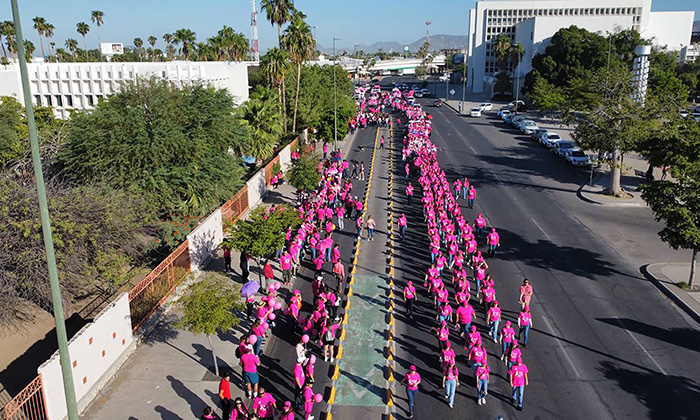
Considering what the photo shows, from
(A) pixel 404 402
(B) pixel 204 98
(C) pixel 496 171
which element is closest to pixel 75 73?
(B) pixel 204 98

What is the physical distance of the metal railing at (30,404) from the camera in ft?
35.2

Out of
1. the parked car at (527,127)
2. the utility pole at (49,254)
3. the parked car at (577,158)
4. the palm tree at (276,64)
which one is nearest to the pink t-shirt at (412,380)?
the utility pole at (49,254)

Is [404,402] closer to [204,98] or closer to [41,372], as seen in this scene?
[41,372]

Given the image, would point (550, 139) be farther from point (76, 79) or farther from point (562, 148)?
→ point (76, 79)

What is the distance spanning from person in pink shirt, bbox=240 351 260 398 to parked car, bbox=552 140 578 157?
36.2 m

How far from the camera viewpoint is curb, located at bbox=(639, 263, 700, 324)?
56.6 feet

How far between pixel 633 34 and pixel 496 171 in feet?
169

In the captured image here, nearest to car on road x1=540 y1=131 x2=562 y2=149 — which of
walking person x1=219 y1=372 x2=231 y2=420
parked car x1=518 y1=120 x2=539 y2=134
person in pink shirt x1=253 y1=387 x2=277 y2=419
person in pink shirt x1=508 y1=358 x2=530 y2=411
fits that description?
parked car x1=518 y1=120 x2=539 y2=134

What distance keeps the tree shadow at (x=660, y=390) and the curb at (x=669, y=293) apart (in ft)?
13.5

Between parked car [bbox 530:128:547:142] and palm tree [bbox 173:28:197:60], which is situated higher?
palm tree [bbox 173:28:197:60]

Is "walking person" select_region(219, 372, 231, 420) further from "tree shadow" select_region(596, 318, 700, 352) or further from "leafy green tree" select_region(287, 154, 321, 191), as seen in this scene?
"leafy green tree" select_region(287, 154, 321, 191)

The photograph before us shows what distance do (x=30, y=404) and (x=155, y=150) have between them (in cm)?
1356

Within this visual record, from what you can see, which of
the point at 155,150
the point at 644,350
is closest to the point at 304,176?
the point at 155,150

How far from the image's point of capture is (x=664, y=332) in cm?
1625
